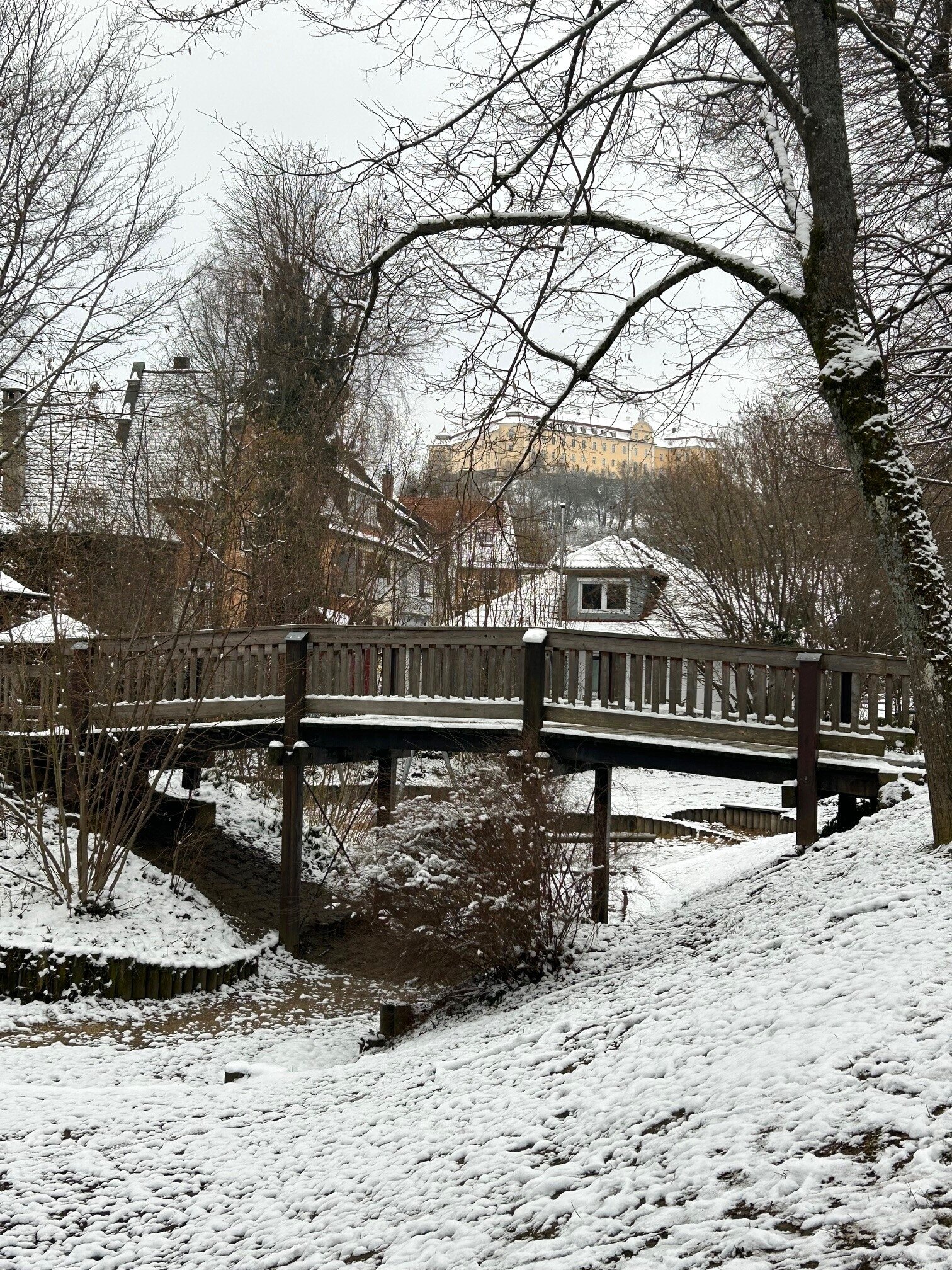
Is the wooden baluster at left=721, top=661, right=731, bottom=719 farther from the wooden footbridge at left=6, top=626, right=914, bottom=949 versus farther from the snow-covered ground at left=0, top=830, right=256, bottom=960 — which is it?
the snow-covered ground at left=0, top=830, right=256, bottom=960

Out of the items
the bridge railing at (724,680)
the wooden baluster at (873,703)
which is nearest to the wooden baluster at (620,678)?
the bridge railing at (724,680)

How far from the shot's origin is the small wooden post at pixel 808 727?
1077cm

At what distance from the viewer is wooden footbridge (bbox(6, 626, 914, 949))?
1085cm

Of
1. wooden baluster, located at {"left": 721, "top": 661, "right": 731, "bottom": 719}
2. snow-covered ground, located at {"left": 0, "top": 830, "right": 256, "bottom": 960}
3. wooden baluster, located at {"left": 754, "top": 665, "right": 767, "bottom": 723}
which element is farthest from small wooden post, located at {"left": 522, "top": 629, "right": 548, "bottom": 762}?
snow-covered ground, located at {"left": 0, "top": 830, "right": 256, "bottom": 960}

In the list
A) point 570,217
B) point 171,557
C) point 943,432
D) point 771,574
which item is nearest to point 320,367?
point 171,557

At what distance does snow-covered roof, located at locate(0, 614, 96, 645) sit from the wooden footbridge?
0.33 m

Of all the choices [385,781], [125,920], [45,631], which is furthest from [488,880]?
[385,781]

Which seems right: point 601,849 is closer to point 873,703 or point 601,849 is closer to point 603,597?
point 873,703

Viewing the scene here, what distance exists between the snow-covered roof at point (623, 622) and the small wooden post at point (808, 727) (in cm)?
1299

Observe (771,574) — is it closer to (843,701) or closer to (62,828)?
(843,701)

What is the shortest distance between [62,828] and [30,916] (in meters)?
0.99

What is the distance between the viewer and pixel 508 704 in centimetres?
1289

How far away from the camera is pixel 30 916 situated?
12258 mm

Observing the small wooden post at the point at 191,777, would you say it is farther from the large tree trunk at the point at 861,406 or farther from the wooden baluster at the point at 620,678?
the large tree trunk at the point at 861,406
